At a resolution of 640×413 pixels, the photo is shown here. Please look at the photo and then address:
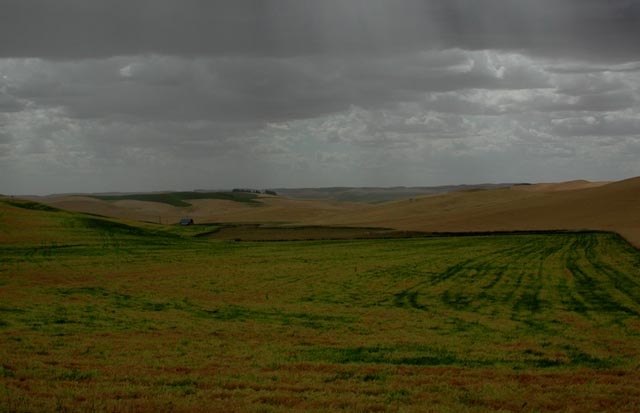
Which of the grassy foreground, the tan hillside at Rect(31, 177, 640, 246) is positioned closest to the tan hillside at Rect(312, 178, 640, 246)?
the tan hillside at Rect(31, 177, 640, 246)

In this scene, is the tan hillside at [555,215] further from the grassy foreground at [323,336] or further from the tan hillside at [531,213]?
the grassy foreground at [323,336]

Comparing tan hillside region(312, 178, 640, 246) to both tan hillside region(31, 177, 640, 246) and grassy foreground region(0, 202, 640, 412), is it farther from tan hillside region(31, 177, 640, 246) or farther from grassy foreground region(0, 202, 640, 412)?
grassy foreground region(0, 202, 640, 412)

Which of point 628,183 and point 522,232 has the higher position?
point 628,183

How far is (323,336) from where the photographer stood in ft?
63.8

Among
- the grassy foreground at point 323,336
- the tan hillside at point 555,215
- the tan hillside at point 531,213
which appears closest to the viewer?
the grassy foreground at point 323,336

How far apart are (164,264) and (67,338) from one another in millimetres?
32144

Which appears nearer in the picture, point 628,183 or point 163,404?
point 163,404

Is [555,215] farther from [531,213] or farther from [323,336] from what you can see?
[323,336]

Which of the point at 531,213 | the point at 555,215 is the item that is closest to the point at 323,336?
the point at 555,215

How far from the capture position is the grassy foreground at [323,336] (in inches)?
468

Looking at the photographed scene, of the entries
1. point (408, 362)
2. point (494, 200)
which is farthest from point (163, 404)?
point (494, 200)

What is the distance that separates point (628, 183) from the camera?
112062mm

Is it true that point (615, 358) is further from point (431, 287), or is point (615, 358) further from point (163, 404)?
point (431, 287)

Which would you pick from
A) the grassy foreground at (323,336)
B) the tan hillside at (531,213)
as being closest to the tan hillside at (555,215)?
the tan hillside at (531,213)
